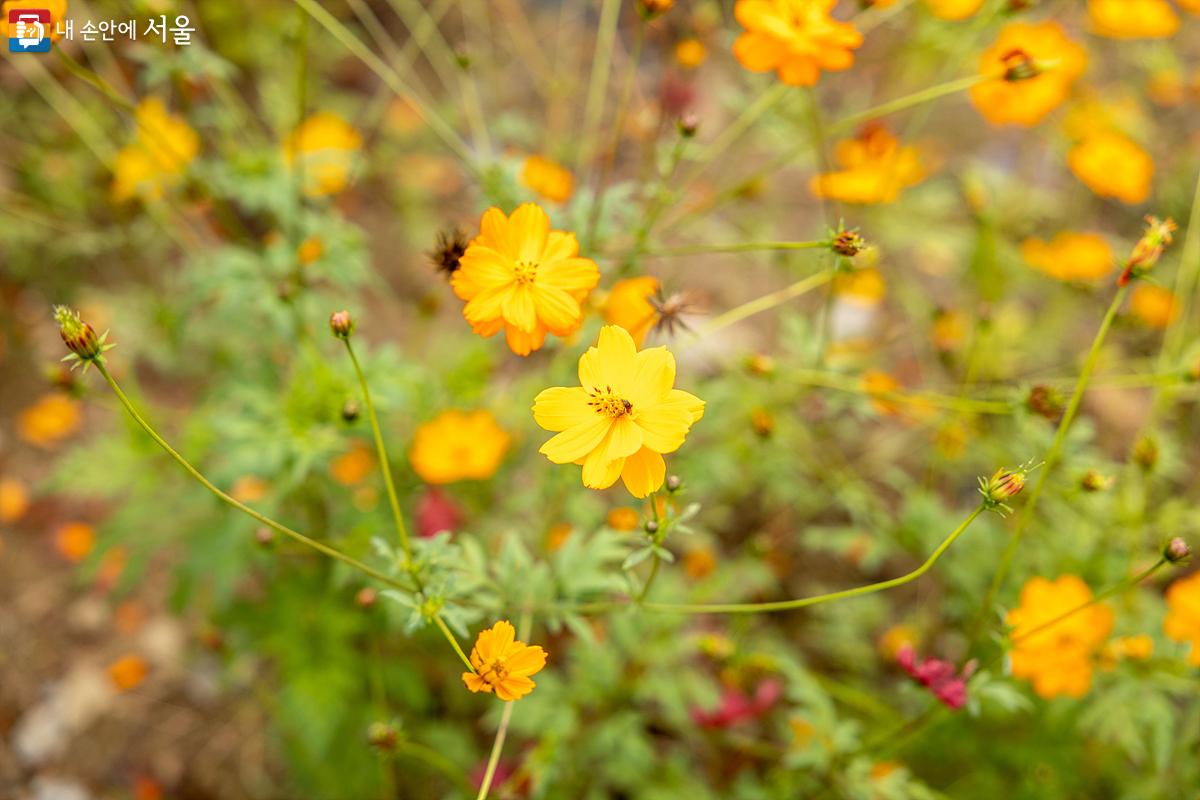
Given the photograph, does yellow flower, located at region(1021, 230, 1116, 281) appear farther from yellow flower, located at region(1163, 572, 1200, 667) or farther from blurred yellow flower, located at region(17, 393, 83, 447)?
blurred yellow flower, located at region(17, 393, 83, 447)

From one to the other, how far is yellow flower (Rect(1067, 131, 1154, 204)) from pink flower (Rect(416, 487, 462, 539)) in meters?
2.55

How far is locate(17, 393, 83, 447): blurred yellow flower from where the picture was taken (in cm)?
318

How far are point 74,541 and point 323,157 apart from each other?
1739 millimetres

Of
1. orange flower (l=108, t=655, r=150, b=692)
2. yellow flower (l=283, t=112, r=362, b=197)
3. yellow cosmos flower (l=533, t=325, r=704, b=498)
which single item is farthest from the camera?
orange flower (l=108, t=655, r=150, b=692)

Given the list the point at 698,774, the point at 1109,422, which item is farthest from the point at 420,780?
the point at 1109,422

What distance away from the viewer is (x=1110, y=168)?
9.81 feet

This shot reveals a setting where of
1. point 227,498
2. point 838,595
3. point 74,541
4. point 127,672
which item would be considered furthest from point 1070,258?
point 74,541

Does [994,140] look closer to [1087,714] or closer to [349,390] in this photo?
[1087,714]

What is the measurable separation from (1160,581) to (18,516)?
13.9ft

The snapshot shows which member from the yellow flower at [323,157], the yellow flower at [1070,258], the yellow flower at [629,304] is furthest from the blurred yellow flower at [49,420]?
the yellow flower at [1070,258]

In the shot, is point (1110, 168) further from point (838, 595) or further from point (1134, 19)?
point (838, 595)

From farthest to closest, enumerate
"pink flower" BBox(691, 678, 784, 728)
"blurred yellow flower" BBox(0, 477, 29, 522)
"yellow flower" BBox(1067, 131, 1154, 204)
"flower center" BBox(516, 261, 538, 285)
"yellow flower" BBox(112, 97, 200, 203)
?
"blurred yellow flower" BBox(0, 477, 29, 522), "yellow flower" BBox(1067, 131, 1154, 204), "yellow flower" BBox(112, 97, 200, 203), "pink flower" BBox(691, 678, 784, 728), "flower center" BBox(516, 261, 538, 285)

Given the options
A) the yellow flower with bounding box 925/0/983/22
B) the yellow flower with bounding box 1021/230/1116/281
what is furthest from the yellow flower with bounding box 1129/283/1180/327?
the yellow flower with bounding box 925/0/983/22

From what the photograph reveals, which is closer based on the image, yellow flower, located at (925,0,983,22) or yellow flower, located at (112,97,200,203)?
yellow flower, located at (112,97,200,203)
